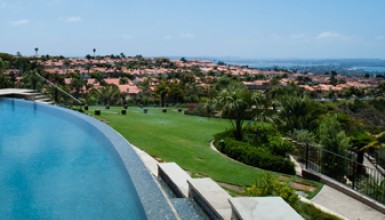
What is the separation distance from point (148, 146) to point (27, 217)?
6345 millimetres

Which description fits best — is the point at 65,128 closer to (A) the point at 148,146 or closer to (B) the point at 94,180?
(A) the point at 148,146

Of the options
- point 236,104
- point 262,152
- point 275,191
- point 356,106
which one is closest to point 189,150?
point 262,152

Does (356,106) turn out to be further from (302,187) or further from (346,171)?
(302,187)

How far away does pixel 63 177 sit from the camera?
17.3 ft

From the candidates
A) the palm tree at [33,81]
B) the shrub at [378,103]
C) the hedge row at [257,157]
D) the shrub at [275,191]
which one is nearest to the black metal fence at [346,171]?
the hedge row at [257,157]

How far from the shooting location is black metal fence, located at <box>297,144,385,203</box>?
7.41 metres

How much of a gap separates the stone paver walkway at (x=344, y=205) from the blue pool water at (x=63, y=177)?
499 centimetres

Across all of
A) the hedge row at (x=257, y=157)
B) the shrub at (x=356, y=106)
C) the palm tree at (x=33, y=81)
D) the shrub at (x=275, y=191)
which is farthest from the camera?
the shrub at (x=356, y=106)

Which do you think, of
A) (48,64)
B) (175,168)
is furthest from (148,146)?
(48,64)

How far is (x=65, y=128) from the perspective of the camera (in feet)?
30.2

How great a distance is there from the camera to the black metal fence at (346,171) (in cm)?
741

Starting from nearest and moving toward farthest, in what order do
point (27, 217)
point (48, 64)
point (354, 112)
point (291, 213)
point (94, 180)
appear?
point (291, 213), point (27, 217), point (94, 180), point (354, 112), point (48, 64)

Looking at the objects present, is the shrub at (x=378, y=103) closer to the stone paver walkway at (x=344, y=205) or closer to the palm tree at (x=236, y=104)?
the palm tree at (x=236, y=104)

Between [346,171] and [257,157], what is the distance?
269cm
